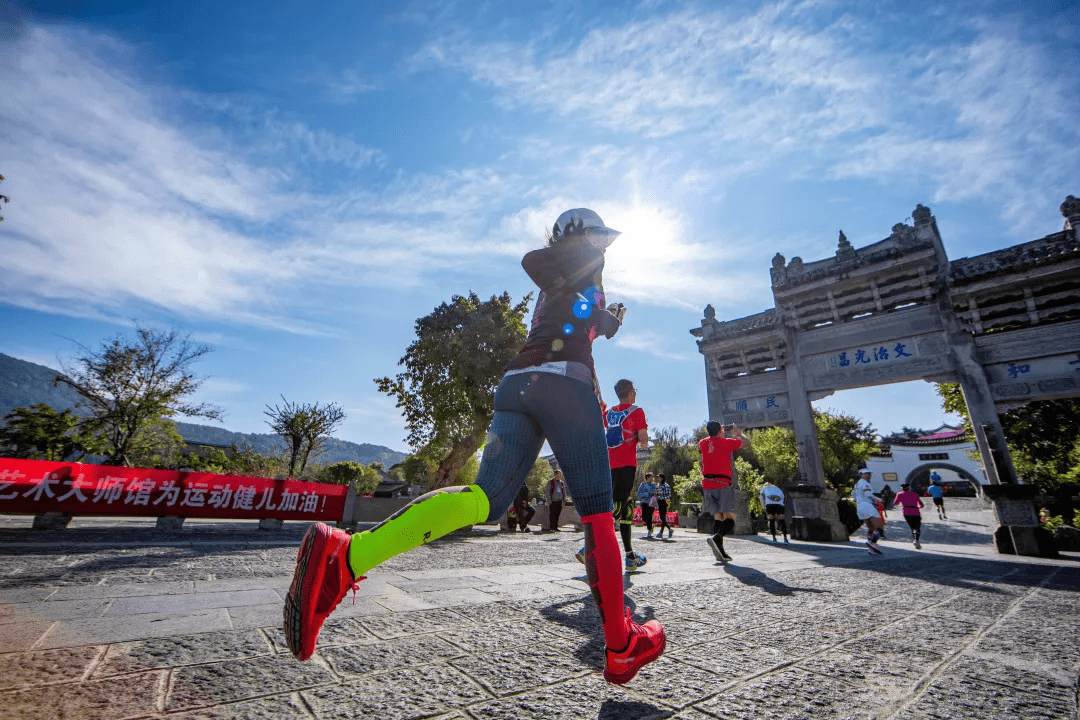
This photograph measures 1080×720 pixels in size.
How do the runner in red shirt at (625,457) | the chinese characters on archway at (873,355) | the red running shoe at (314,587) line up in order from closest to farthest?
the red running shoe at (314,587), the runner in red shirt at (625,457), the chinese characters on archway at (873,355)

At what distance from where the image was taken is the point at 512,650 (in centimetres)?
198

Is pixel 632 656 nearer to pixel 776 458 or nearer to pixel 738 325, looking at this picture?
pixel 738 325

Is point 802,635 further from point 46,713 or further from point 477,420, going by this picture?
point 477,420

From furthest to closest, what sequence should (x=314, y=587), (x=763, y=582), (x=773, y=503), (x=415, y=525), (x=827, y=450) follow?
(x=827, y=450) → (x=773, y=503) → (x=763, y=582) → (x=415, y=525) → (x=314, y=587)

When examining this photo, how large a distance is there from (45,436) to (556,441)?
28.0 m

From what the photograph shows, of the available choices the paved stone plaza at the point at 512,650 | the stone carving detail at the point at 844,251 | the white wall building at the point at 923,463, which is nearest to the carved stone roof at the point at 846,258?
the stone carving detail at the point at 844,251

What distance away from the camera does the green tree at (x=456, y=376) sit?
51.8ft

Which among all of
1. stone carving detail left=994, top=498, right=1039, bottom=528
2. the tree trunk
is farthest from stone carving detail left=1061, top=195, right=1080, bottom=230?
the tree trunk

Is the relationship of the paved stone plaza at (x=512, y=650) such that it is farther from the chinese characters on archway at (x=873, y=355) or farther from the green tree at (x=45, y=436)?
the green tree at (x=45, y=436)

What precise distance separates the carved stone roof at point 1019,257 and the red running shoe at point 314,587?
15.0m

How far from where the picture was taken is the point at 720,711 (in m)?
1.44

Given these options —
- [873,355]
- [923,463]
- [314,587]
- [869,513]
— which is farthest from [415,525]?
[923,463]

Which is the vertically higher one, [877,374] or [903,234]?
[903,234]

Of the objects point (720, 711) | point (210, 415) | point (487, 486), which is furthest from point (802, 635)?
point (210, 415)
